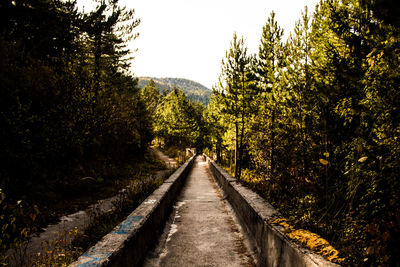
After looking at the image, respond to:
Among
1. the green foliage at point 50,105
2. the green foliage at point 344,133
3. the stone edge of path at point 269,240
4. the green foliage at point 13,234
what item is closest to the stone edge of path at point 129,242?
the green foliage at point 13,234

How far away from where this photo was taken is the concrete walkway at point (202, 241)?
3.72 m

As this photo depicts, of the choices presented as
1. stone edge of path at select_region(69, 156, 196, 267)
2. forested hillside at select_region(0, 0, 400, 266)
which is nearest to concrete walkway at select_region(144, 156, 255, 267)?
stone edge of path at select_region(69, 156, 196, 267)

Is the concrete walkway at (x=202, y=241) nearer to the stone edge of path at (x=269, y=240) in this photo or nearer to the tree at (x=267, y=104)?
the stone edge of path at (x=269, y=240)

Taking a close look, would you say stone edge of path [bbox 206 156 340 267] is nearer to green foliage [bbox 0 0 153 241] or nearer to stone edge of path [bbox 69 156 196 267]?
stone edge of path [bbox 69 156 196 267]

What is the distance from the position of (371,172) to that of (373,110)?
3.56 feet

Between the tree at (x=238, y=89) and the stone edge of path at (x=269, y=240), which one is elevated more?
the tree at (x=238, y=89)

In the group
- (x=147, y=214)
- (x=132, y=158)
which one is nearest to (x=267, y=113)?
(x=147, y=214)

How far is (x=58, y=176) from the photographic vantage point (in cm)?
1216

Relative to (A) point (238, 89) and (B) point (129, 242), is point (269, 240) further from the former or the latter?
(A) point (238, 89)

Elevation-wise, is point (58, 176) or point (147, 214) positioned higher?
point (147, 214)

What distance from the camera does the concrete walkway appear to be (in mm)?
3725

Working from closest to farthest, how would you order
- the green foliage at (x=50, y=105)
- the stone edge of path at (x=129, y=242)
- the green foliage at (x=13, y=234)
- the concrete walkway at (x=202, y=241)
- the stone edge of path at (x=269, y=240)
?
the stone edge of path at (x=269, y=240)
the stone edge of path at (x=129, y=242)
the green foliage at (x=13, y=234)
the concrete walkway at (x=202, y=241)
the green foliage at (x=50, y=105)

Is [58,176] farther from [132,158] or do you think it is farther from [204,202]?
[132,158]

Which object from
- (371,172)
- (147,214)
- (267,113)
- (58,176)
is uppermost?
(267,113)
